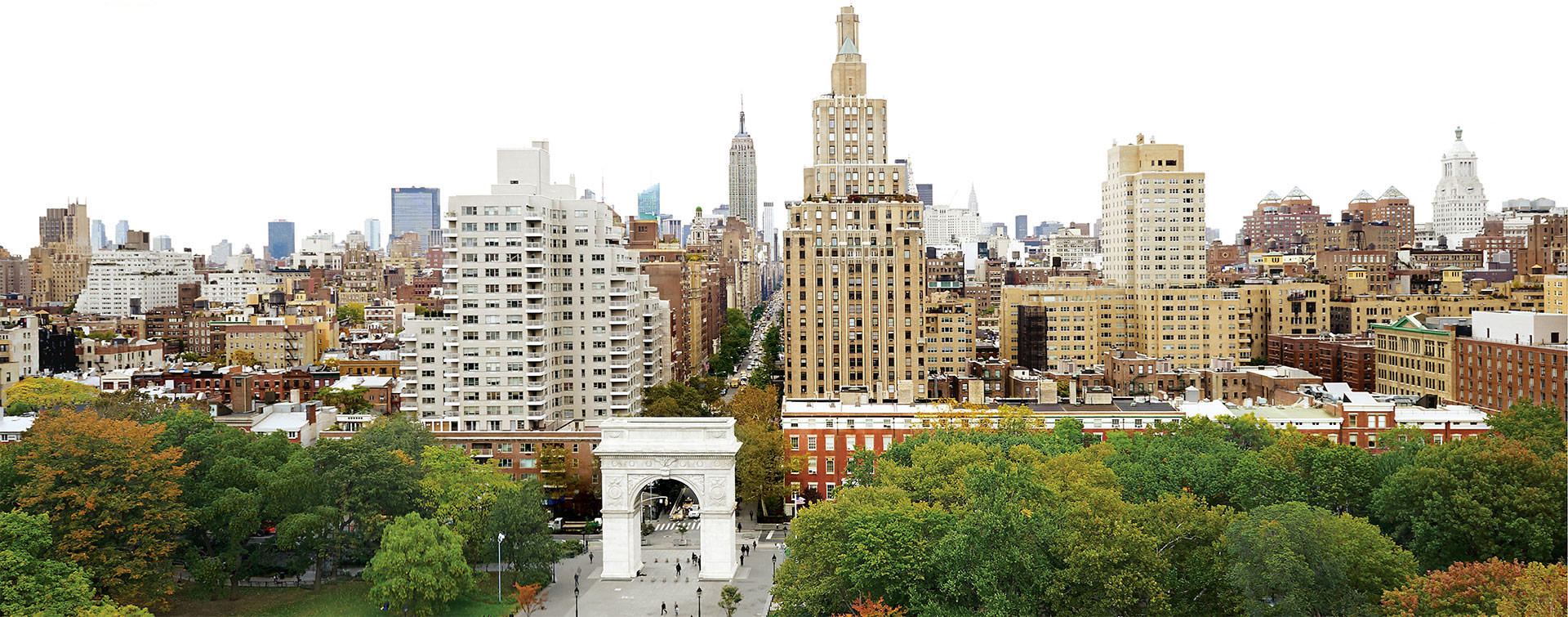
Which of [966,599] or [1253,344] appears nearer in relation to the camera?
[966,599]

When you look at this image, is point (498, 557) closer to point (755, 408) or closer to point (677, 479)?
point (677, 479)

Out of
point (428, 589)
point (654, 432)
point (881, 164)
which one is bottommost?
point (428, 589)

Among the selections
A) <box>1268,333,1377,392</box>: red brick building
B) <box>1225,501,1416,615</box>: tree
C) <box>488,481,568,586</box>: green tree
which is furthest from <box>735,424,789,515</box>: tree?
<box>1268,333,1377,392</box>: red brick building

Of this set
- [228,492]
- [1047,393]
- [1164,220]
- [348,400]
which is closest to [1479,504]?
[1047,393]

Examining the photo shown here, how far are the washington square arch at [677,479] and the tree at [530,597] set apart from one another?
185 inches

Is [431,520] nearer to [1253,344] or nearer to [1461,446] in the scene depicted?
[1461,446]

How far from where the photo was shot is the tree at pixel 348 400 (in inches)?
4710

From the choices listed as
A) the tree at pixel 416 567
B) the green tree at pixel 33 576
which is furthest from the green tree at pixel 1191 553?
the green tree at pixel 33 576

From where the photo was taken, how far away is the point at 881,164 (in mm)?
132125

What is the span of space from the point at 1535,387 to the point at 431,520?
79.9 m

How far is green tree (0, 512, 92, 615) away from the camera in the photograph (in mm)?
59688

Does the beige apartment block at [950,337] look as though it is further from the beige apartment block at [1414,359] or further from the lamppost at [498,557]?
the lamppost at [498,557]

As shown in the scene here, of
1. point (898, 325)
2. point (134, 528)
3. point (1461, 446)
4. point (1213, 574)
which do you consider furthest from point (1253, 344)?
point (134, 528)

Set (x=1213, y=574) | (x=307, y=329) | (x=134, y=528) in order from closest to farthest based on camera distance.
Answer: (x=1213, y=574), (x=134, y=528), (x=307, y=329)
